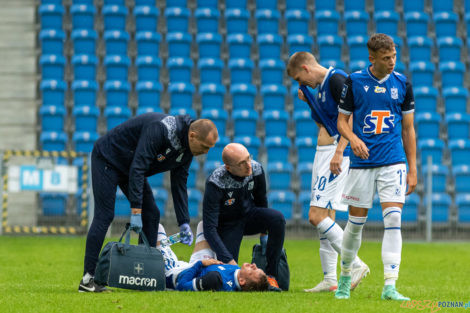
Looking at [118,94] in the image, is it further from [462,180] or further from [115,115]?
[462,180]

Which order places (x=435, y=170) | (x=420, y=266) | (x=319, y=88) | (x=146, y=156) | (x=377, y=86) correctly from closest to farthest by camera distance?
1. (x=377, y=86)
2. (x=146, y=156)
3. (x=319, y=88)
4. (x=420, y=266)
5. (x=435, y=170)

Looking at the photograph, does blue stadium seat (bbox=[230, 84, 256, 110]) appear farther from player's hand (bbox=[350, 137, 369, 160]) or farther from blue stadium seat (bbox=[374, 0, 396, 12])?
player's hand (bbox=[350, 137, 369, 160])

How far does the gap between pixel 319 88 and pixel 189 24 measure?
11.1 meters

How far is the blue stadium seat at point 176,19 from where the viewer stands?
17328 mm

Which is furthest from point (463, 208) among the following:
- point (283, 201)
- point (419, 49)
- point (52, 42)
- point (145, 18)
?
point (52, 42)

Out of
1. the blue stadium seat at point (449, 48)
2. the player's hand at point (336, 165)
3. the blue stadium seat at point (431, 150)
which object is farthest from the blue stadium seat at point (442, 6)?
→ the player's hand at point (336, 165)

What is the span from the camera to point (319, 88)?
6930 mm

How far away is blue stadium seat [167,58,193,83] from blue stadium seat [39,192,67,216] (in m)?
3.80

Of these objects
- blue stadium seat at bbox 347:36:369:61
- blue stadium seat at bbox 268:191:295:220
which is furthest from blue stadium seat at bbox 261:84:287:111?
blue stadium seat at bbox 268:191:295:220

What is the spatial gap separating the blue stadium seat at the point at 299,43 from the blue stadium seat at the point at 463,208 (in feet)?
16.5

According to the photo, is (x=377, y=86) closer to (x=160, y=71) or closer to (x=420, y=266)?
(x=420, y=266)

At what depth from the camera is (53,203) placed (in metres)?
14.3

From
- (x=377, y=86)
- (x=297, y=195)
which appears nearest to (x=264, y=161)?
(x=297, y=195)

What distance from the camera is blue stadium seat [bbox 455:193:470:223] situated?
14406 millimetres
